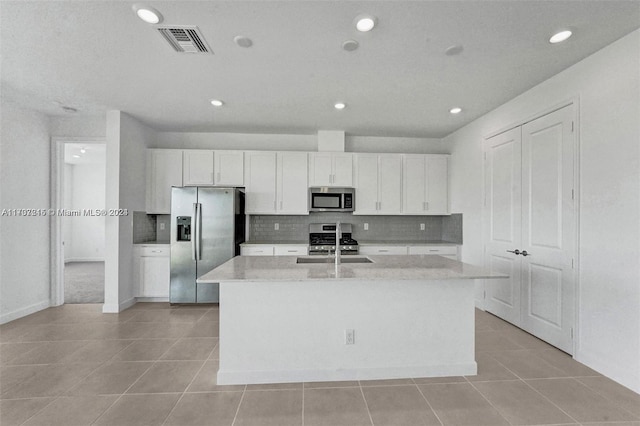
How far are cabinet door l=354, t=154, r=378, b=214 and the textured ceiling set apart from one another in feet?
2.94

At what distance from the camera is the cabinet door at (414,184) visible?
4969 millimetres

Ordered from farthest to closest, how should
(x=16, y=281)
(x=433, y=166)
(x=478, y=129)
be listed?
1. (x=433, y=166)
2. (x=478, y=129)
3. (x=16, y=281)

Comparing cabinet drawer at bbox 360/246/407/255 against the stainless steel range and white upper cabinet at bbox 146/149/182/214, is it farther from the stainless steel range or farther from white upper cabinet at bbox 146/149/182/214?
white upper cabinet at bbox 146/149/182/214

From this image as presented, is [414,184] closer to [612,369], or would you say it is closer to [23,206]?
[612,369]

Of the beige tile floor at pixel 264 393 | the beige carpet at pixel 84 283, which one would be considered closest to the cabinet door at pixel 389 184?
the beige tile floor at pixel 264 393

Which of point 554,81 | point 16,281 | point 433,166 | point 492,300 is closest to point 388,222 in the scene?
point 433,166

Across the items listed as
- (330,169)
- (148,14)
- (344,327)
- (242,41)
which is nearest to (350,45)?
(242,41)

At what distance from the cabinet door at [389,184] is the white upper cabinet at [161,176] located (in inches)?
128

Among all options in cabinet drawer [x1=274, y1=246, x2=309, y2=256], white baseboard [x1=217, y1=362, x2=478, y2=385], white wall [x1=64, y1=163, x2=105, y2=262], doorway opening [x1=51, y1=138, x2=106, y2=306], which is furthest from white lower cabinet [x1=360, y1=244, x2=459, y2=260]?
white wall [x1=64, y1=163, x2=105, y2=262]

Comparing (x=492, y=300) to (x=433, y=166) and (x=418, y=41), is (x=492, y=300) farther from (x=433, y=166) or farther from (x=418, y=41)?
(x=418, y=41)

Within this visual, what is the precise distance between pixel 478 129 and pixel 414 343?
10.6 feet

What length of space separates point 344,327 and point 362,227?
300 cm

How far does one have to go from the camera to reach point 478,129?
4.22m

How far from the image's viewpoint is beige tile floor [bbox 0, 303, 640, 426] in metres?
1.93
